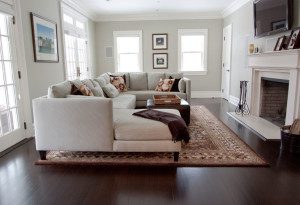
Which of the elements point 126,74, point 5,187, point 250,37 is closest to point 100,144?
point 5,187

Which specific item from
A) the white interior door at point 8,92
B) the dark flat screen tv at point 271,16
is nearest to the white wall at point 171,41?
the dark flat screen tv at point 271,16

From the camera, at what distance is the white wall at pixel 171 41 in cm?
719

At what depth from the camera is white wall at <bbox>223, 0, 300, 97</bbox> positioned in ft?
16.6

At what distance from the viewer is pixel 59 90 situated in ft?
9.48

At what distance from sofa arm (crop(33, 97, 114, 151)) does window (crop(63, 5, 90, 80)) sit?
8.52ft

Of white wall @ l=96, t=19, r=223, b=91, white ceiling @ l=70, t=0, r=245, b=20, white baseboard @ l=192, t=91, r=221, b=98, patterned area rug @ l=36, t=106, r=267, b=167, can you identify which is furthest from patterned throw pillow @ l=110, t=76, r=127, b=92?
white baseboard @ l=192, t=91, r=221, b=98

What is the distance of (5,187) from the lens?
7.02ft

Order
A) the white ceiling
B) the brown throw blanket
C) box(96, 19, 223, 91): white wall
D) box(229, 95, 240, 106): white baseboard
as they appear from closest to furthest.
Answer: the brown throw blanket, the white ceiling, box(229, 95, 240, 106): white baseboard, box(96, 19, 223, 91): white wall

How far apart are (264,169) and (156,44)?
563 centimetres

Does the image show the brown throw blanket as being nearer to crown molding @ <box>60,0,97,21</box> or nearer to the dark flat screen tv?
the dark flat screen tv

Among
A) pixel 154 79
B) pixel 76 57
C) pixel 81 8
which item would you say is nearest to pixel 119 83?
pixel 154 79

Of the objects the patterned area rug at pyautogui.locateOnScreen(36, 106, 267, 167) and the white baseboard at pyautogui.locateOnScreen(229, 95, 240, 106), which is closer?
the patterned area rug at pyautogui.locateOnScreen(36, 106, 267, 167)

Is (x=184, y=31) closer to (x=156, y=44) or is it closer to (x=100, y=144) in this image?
(x=156, y=44)

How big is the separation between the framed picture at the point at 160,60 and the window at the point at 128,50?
0.46 metres
